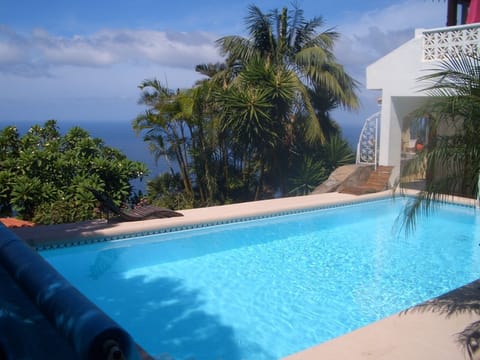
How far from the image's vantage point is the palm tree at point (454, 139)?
173 inches

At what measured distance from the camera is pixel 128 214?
10320 millimetres

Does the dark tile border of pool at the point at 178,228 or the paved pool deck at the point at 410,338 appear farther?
the dark tile border of pool at the point at 178,228

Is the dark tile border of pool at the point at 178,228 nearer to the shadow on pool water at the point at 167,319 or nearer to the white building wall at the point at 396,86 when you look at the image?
the shadow on pool water at the point at 167,319

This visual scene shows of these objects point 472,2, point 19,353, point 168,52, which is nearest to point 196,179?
point 472,2

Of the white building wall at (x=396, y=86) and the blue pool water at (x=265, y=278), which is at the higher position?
the white building wall at (x=396, y=86)

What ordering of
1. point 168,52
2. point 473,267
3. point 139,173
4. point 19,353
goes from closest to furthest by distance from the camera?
point 19,353 < point 473,267 < point 139,173 < point 168,52

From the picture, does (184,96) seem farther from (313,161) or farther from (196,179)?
(313,161)

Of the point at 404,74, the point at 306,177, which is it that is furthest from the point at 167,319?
the point at 404,74

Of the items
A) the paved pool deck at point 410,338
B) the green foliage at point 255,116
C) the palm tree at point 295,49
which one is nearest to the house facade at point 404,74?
the palm tree at point 295,49

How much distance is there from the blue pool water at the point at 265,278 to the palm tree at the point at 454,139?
241cm

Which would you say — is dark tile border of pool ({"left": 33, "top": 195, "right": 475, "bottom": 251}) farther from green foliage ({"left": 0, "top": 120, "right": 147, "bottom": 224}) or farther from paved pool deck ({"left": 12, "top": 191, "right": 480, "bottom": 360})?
paved pool deck ({"left": 12, "top": 191, "right": 480, "bottom": 360})

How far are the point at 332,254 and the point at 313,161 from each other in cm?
651

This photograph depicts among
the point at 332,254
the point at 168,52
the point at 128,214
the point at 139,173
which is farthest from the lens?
the point at 168,52

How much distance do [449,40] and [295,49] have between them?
5.03 metres
